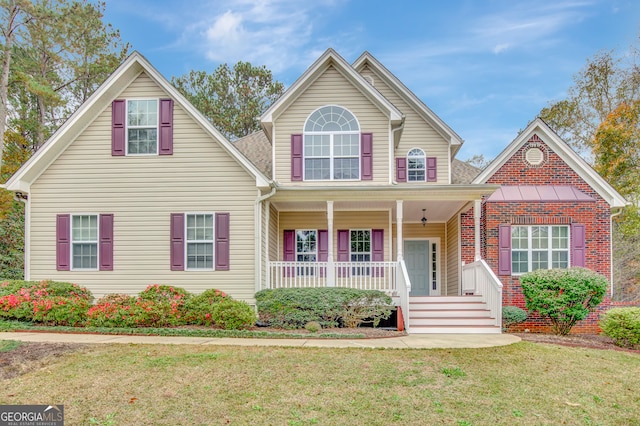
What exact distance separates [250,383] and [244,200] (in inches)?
272

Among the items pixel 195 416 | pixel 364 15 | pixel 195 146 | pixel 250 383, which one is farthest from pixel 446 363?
pixel 364 15

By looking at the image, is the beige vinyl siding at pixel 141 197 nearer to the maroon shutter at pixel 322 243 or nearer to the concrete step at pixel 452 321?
the maroon shutter at pixel 322 243

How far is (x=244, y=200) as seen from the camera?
12.9 m

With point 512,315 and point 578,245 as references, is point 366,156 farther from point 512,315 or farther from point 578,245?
point 578,245

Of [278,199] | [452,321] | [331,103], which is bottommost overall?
[452,321]

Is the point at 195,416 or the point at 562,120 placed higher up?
the point at 562,120

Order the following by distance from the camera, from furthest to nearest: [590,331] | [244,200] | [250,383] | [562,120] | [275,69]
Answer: [275,69]
[562,120]
[590,331]
[244,200]
[250,383]

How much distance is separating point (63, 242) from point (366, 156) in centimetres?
827

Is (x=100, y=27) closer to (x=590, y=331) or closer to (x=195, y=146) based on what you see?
(x=195, y=146)

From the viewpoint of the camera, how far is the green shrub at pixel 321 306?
11.5 meters

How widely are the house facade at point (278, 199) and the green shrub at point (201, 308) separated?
4.00 ft

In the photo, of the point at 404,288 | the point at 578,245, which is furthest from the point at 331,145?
the point at 578,245

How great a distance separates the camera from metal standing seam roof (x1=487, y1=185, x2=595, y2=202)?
14.4 metres

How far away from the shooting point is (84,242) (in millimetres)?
13133
